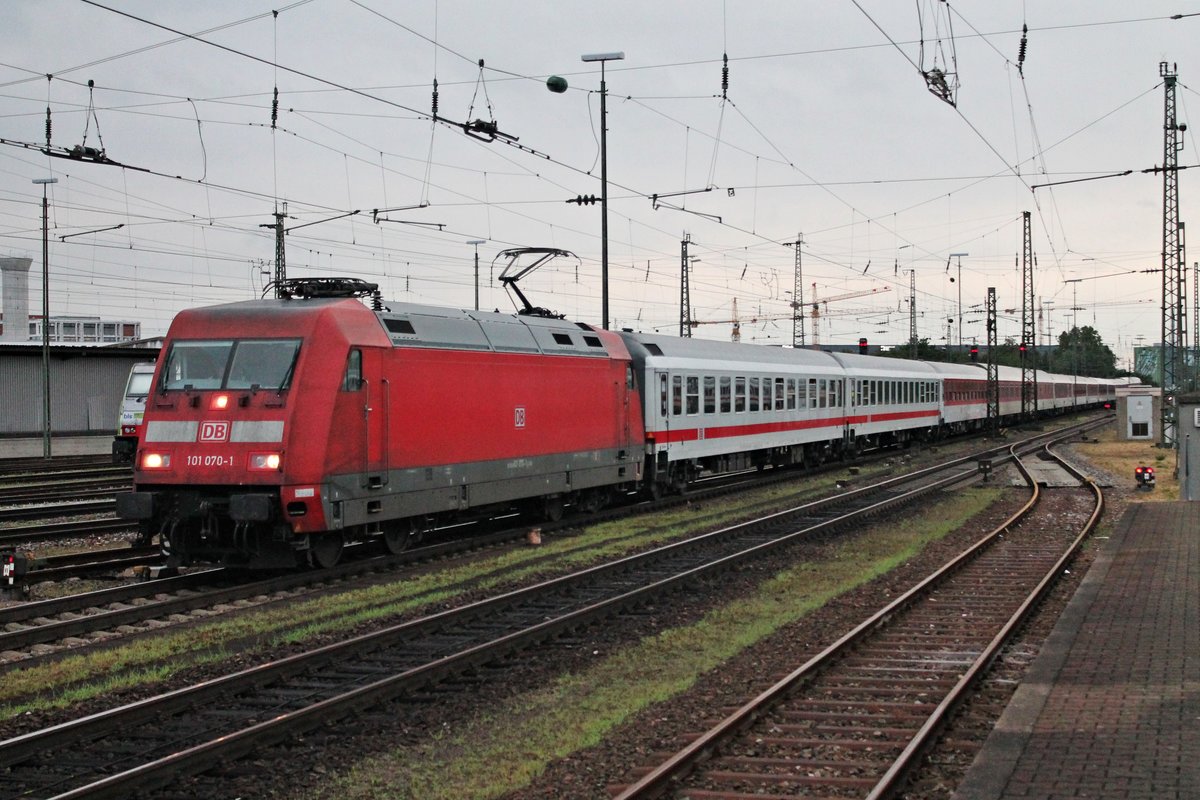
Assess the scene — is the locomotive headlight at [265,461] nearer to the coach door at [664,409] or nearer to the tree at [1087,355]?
the coach door at [664,409]

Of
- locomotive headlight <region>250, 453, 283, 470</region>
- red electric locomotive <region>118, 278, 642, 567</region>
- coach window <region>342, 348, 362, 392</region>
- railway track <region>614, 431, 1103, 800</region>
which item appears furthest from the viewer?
coach window <region>342, 348, 362, 392</region>

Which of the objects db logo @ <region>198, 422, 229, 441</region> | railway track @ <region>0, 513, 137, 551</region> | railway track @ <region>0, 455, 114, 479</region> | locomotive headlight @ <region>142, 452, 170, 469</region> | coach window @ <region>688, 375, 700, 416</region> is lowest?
railway track @ <region>0, 513, 137, 551</region>

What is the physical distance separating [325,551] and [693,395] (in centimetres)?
1322

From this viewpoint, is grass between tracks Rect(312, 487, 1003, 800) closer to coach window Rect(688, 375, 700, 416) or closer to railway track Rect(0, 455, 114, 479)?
coach window Rect(688, 375, 700, 416)

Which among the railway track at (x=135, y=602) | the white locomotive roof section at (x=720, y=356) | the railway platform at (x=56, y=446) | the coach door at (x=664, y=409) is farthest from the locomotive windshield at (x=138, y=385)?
the railway track at (x=135, y=602)

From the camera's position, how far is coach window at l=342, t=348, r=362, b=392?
15.0 meters

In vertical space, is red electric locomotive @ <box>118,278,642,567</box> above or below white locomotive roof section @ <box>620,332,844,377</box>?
below

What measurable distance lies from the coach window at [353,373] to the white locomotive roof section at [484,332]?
2.93 feet

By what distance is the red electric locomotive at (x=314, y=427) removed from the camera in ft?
47.2

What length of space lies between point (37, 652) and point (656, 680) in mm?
6071

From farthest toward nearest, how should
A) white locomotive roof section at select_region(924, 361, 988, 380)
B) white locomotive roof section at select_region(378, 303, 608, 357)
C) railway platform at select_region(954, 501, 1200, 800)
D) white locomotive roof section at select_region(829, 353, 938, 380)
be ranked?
1. white locomotive roof section at select_region(924, 361, 988, 380)
2. white locomotive roof section at select_region(829, 353, 938, 380)
3. white locomotive roof section at select_region(378, 303, 608, 357)
4. railway platform at select_region(954, 501, 1200, 800)

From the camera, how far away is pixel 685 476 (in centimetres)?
2766

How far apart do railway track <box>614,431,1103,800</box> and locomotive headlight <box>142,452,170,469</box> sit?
8.57 metres

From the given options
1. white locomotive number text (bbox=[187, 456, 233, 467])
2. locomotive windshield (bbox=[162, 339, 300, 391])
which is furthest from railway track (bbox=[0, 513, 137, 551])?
white locomotive number text (bbox=[187, 456, 233, 467])
